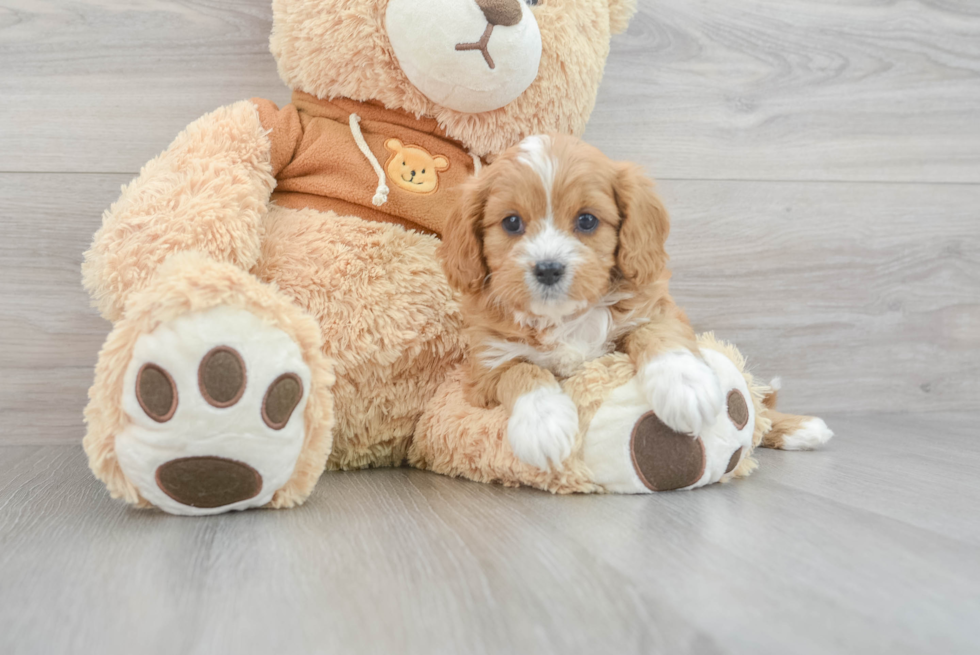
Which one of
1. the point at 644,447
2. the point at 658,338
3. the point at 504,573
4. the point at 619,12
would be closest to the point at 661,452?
the point at 644,447

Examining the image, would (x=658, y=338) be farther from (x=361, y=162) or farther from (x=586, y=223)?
(x=361, y=162)

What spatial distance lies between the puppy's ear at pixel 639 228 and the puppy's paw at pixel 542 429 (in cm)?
24

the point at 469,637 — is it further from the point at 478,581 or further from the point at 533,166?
the point at 533,166

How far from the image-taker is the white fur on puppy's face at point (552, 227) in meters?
1.08

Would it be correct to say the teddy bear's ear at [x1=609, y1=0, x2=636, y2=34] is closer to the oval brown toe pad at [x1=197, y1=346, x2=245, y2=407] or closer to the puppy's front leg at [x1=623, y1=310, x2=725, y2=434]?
the puppy's front leg at [x1=623, y1=310, x2=725, y2=434]

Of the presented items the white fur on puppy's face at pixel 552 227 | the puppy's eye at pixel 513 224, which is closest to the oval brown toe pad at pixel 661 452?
the white fur on puppy's face at pixel 552 227

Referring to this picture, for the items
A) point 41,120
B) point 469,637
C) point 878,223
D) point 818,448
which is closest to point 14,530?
point 469,637

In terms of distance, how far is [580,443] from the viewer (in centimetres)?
108

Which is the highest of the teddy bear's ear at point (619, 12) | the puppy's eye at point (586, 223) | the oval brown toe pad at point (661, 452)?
the teddy bear's ear at point (619, 12)

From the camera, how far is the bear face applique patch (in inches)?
51.4

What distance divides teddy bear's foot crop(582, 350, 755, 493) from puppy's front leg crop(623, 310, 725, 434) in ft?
0.08

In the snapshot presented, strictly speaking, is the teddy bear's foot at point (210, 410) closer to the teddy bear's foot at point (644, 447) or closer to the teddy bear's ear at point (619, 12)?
the teddy bear's foot at point (644, 447)

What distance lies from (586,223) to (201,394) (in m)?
0.61

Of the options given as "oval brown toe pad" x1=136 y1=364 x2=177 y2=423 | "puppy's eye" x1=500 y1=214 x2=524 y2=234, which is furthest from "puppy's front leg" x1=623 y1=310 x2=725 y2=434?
"oval brown toe pad" x1=136 y1=364 x2=177 y2=423
